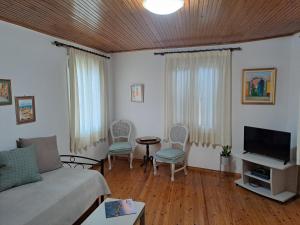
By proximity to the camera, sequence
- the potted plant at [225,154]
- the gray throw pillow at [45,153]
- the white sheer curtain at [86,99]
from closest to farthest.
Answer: the gray throw pillow at [45,153] < the white sheer curtain at [86,99] < the potted plant at [225,154]

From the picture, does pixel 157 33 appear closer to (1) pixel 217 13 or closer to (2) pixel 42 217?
(1) pixel 217 13

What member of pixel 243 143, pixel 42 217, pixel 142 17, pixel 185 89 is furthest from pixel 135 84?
pixel 42 217

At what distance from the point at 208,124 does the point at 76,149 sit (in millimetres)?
2510

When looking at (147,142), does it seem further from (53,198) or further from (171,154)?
(53,198)

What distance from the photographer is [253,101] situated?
12.0 ft

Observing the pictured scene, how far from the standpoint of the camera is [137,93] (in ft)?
15.1

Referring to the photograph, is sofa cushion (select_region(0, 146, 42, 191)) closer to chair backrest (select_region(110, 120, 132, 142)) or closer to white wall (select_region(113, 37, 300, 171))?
chair backrest (select_region(110, 120, 132, 142))

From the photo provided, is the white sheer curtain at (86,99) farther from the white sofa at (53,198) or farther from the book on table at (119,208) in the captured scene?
the book on table at (119,208)

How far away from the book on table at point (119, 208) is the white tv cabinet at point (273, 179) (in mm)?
2103

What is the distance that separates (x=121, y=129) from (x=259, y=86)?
9.42 ft

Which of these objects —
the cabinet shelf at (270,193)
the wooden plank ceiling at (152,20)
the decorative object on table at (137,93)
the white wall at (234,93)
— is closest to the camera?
the wooden plank ceiling at (152,20)

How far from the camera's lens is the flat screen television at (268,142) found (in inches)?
117

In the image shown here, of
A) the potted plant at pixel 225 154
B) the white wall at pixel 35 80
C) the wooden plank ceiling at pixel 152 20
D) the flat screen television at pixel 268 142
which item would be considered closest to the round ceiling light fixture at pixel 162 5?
the wooden plank ceiling at pixel 152 20

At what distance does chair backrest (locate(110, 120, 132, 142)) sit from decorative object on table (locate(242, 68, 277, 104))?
95.6 inches
